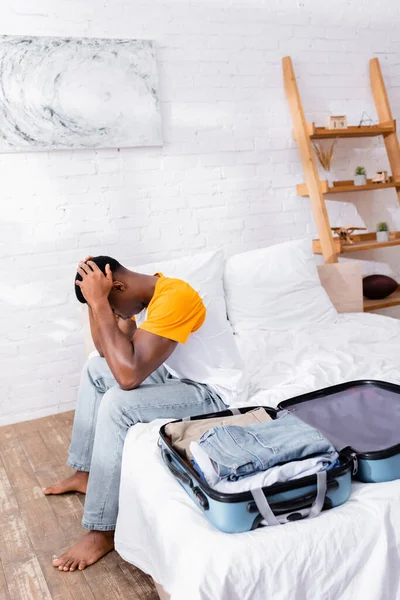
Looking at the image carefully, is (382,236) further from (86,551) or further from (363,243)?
(86,551)

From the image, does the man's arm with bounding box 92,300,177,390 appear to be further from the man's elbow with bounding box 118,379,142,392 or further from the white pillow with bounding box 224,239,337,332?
the white pillow with bounding box 224,239,337,332

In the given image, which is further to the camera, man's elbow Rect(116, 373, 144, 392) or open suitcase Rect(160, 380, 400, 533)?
man's elbow Rect(116, 373, 144, 392)

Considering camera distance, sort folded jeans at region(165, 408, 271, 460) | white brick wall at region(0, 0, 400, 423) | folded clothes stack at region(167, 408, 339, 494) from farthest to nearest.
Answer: white brick wall at region(0, 0, 400, 423) → folded jeans at region(165, 408, 271, 460) → folded clothes stack at region(167, 408, 339, 494)

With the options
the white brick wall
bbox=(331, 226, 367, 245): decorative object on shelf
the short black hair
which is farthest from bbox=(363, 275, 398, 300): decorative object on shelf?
the short black hair

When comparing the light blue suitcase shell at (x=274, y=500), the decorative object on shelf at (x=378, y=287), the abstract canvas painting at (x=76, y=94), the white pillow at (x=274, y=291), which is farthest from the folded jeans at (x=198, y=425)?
the decorative object on shelf at (x=378, y=287)

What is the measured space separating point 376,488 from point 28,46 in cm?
256

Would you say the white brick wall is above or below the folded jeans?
above

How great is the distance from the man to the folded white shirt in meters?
0.48

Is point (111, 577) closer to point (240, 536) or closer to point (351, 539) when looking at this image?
point (240, 536)

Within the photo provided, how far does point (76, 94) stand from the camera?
3.02 meters

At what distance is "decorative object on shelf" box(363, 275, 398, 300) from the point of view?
362 centimetres

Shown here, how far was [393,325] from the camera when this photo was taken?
2.87m

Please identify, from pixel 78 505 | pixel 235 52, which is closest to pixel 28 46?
pixel 235 52

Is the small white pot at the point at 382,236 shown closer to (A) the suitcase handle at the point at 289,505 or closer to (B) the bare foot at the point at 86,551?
(B) the bare foot at the point at 86,551
